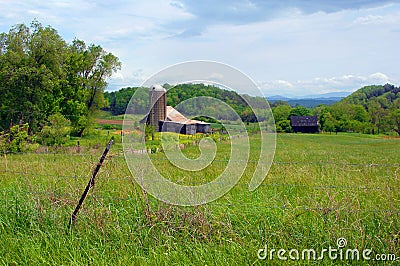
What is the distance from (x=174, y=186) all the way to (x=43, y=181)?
220cm

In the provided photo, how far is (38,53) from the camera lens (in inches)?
982

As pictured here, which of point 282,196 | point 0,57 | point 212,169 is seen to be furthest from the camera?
point 0,57

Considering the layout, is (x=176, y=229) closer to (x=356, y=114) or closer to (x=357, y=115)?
(x=357, y=115)

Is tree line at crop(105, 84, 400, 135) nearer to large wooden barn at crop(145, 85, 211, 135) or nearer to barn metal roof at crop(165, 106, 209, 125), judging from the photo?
large wooden barn at crop(145, 85, 211, 135)

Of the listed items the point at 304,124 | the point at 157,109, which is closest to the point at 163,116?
the point at 157,109

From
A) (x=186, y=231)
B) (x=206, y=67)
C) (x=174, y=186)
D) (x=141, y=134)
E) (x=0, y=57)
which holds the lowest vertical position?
(x=186, y=231)

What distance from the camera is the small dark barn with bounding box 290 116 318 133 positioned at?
169 feet

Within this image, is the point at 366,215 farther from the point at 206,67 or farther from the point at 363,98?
the point at 363,98

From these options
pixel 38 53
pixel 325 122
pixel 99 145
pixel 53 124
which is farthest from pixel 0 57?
pixel 325 122

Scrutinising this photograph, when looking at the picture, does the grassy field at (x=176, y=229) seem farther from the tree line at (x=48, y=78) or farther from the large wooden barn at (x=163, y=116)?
the tree line at (x=48, y=78)

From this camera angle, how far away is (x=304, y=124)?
53406 mm

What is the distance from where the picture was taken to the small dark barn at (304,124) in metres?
51.5

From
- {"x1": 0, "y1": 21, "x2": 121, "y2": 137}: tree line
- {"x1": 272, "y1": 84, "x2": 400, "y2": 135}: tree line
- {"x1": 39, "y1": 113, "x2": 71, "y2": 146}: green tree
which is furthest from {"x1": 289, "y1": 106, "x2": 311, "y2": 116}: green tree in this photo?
{"x1": 39, "y1": 113, "x2": 71, "y2": 146}: green tree

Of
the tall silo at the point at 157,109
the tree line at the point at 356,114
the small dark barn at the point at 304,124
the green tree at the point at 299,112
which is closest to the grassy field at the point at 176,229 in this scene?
the tall silo at the point at 157,109
